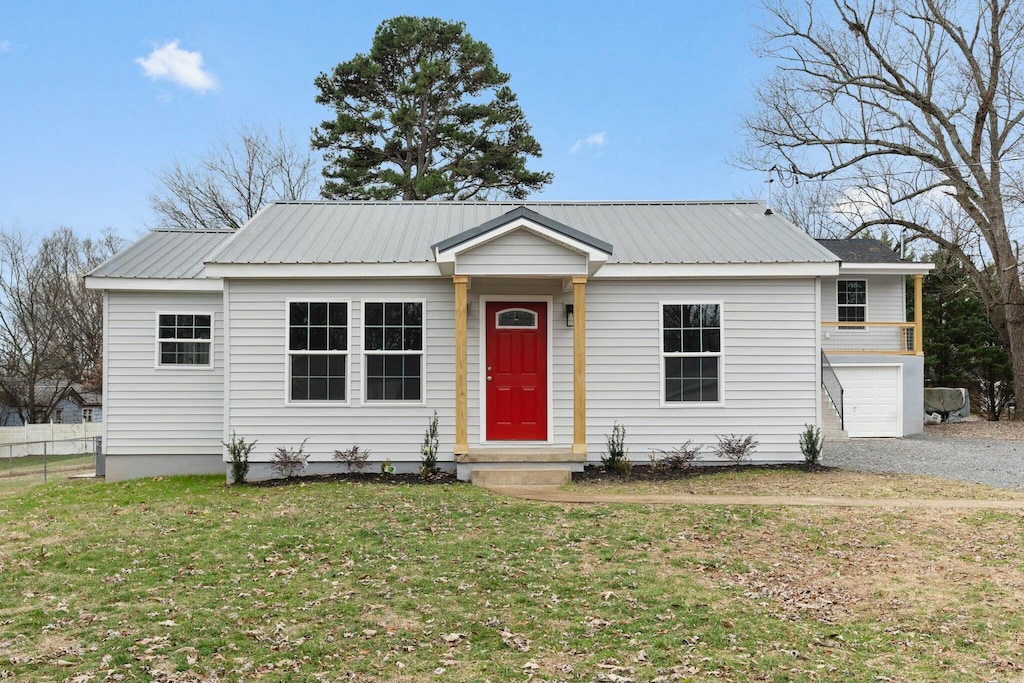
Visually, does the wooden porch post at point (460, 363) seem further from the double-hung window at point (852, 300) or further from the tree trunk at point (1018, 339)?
the tree trunk at point (1018, 339)

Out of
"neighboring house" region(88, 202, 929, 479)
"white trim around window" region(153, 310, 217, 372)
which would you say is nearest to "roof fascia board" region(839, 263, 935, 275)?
"neighboring house" region(88, 202, 929, 479)

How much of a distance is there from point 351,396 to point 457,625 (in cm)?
660

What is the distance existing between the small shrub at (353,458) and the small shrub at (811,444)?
257 inches

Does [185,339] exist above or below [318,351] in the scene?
above

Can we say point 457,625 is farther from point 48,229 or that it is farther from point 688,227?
point 48,229

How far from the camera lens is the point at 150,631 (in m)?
5.36

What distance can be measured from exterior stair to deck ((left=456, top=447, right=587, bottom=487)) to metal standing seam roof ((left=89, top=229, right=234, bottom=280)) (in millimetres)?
5224

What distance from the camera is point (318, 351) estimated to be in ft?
38.4

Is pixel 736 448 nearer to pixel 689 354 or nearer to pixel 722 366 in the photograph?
pixel 722 366

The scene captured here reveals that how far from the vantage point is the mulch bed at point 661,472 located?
437 inches

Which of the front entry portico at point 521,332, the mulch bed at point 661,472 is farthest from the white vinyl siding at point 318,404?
the mulch bed at point 661,472

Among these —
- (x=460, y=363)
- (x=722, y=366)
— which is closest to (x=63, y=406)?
(x=460, y=363)

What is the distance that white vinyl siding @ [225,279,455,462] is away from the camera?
11.6 m

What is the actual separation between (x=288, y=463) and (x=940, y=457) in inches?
446
